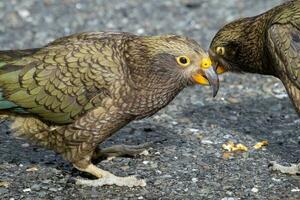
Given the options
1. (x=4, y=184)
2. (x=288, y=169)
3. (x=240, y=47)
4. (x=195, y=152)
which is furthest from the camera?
A: (x=240, y=47)

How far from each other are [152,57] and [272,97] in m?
3.04

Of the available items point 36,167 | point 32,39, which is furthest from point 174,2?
point 36,167

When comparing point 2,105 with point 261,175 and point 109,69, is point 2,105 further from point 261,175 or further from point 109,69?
point 261,175

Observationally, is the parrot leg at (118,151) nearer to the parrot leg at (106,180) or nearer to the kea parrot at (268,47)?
the parrot leg at (106,180)

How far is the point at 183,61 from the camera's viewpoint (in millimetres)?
5578

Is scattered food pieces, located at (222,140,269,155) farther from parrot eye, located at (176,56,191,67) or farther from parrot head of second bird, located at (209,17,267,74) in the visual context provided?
parrot eye, located at (176,56,191,67)

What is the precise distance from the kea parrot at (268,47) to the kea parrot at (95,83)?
78 cm

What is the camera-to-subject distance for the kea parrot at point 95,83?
557 centimetres

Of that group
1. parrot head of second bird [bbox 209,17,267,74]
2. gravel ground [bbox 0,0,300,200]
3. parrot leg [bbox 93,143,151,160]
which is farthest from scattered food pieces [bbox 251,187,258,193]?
parrot head of second bird [bbox 209,17,267,74]

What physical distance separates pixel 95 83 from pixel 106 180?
0.91m

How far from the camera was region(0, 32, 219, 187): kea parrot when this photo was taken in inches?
219

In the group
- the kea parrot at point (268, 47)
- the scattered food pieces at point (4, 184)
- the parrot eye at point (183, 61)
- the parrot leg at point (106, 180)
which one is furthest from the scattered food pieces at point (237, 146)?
the scattered food pieces at point (4, 184)

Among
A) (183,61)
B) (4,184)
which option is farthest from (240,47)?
(4,184)

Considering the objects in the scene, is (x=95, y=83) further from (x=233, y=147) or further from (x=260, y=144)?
(x=260, y=144)
